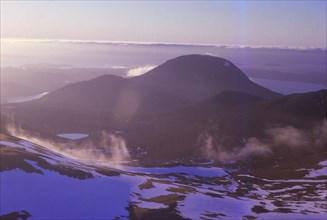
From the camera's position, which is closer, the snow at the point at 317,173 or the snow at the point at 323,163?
the snow at the point at 317,173

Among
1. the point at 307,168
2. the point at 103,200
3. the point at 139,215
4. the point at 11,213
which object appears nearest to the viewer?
the point at 11,213

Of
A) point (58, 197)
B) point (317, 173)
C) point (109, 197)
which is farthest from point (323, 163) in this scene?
point (58, 197)

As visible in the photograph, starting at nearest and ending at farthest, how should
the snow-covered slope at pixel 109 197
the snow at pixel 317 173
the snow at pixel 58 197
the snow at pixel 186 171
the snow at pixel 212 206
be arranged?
the snow at pixel 58 197
the snow-covered slope at pixel 109 197
the snow at pixel 212 206
the snow at pixel 186 171
the snow at pixel 317 173

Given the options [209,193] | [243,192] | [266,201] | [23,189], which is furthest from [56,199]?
[243,192]

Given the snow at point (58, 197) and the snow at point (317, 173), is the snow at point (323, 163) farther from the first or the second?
the snow at point (58, 197)

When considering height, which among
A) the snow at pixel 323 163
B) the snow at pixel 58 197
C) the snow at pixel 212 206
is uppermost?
the snow at pixel 58 197

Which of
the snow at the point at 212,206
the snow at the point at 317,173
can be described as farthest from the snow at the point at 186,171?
the snow at the point at 212,206

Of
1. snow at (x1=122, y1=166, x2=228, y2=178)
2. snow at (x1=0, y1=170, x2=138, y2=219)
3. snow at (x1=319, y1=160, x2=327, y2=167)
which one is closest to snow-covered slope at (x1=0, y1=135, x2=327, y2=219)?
snow at (x1=0, y1=170, x2=138, y2=219)

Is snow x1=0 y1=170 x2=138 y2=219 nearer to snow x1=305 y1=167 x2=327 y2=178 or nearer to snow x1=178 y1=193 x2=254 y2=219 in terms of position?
snow x1=178 y1=193 x2=254 y2=219

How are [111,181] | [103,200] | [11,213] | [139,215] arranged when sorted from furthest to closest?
[111,181]
[103,200]
[139,215]
[11,213]

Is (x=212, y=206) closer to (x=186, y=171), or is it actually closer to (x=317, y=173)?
(x=186, y=171)

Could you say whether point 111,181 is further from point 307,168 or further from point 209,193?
point 307,168
